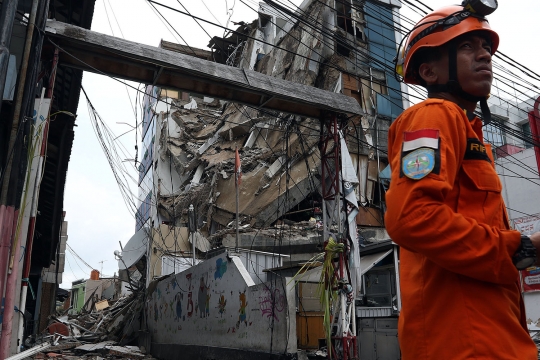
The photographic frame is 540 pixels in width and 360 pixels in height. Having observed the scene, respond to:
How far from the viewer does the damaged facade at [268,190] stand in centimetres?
984

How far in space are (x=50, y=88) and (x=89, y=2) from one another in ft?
10.2

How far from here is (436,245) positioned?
1167 mm

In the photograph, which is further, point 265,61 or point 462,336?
point 265,61

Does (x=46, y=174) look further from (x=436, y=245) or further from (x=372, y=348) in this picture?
(x=436, y=245)

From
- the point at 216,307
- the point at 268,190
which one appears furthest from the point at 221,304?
the point at 268,190

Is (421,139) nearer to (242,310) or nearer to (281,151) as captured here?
(242,310)

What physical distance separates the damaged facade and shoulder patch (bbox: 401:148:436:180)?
6.23 m

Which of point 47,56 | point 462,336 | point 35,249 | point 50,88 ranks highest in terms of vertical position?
point 47,56

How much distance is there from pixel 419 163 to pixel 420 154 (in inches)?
1.0

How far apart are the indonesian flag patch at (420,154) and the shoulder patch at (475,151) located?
0.56 ft

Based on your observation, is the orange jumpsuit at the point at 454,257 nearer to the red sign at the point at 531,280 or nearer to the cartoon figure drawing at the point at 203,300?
the cartoon figure drawing at the point at 203,300

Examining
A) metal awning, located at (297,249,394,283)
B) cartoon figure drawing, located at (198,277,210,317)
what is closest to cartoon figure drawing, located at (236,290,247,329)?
cartoon figure drawing, located at (198,277,210,317)

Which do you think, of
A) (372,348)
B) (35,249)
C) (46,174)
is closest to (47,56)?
(46,174)

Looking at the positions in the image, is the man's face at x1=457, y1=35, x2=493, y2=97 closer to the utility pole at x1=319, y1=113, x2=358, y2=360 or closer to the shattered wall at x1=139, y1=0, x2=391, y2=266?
the utility pole at x1=319, y1=113, x2=358, y2=360
